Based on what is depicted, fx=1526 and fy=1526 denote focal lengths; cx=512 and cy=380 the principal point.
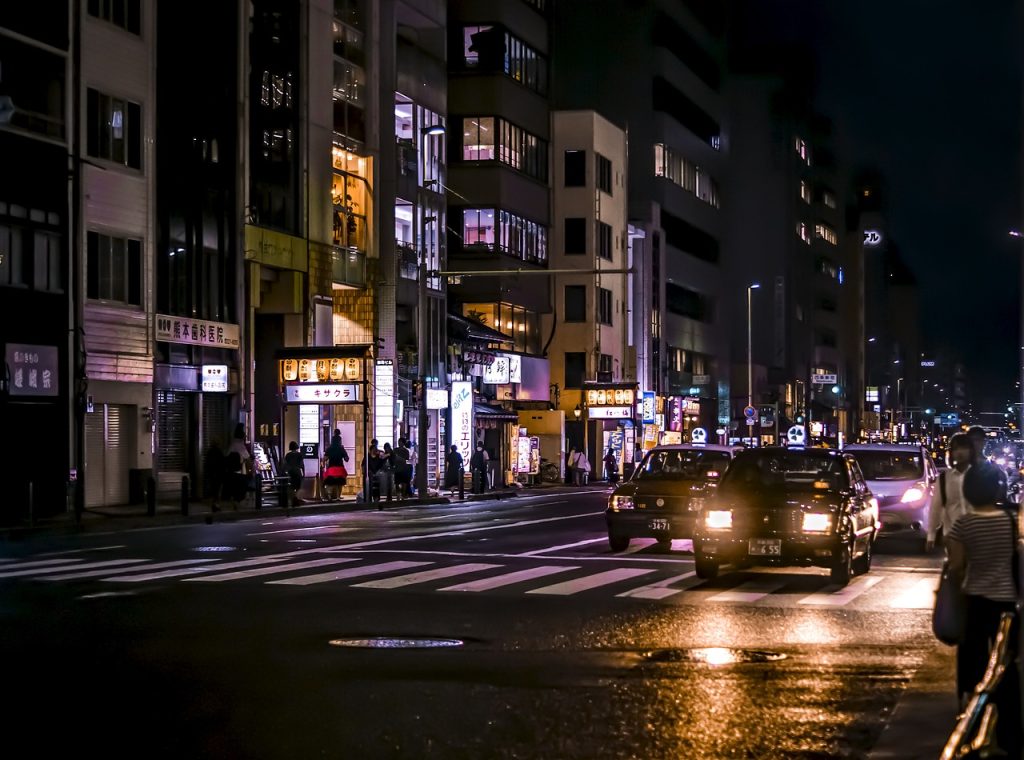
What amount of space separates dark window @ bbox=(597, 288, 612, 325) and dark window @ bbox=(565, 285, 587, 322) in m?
0.92

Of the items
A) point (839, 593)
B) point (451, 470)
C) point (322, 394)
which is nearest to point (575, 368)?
point (451, 470)

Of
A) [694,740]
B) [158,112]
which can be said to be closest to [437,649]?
[694,740]

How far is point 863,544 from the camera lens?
70.4 feet

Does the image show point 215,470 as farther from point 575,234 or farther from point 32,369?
point 575,234

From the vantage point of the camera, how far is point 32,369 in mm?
37281

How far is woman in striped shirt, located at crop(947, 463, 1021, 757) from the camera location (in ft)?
31.5

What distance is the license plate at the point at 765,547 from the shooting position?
786 inches

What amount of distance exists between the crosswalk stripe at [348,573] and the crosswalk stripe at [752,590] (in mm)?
5029

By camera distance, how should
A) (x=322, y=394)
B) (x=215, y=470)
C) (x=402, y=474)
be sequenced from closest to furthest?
(x=215, y=470) → (x=322, y=394) → (x=402, y=474)

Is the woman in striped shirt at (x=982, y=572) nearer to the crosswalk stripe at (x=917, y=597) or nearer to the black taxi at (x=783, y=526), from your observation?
the crosswalk stripe at (x=917, y=597)

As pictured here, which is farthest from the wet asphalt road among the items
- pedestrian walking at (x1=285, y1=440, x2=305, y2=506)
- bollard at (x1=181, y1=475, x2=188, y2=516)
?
pedestrian walking at (x1=285, y1=440, x2=305, y2=506)

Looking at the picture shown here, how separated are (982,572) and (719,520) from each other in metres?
10.6

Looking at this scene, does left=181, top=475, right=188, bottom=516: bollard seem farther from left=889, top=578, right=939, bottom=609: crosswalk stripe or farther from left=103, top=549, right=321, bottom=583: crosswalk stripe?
left=889, top=578, right=939, bottom=609: crosswalk stripe

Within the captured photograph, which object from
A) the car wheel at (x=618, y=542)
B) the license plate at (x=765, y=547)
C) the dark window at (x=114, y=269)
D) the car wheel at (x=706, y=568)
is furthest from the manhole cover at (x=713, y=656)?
the dark window at (x=114, y=269)
